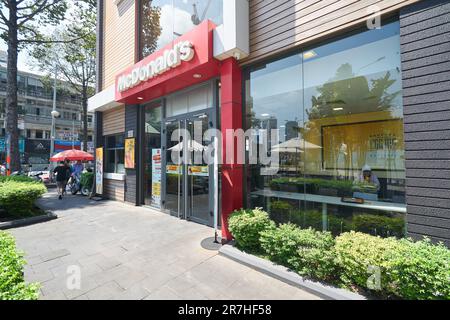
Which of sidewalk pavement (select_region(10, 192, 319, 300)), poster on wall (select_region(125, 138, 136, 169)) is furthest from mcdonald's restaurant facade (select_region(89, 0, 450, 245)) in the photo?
poster on wall (select_region(125, 138, 136, 169))

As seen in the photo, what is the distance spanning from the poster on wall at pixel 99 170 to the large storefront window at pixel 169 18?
481cm

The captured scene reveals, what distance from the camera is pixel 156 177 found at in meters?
7.71

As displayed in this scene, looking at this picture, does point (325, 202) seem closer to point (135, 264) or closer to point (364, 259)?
point (364, 259)

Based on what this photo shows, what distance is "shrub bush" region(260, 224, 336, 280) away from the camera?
9.98ft

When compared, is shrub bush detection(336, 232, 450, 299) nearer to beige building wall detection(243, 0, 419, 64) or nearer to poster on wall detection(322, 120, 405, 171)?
poster on wall detection(322, 120, 405, 171)

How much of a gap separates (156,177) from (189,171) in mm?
1905

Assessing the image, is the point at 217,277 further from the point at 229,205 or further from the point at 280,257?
the point at 229,205

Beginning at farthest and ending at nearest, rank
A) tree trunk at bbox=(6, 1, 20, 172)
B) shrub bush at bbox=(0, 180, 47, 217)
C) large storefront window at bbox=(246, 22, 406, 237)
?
tree trunk at bbox=(6, 1, 20, 172)
shrub bush at bbox=(0, 180, 47, 217)
large storefront window at bbox=(246, 22, 406, 237)

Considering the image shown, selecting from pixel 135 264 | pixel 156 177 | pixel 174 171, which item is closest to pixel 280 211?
pixel 135 264

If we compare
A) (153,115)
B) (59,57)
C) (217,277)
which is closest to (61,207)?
(153,115)

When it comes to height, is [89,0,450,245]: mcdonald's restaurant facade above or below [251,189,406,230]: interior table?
above

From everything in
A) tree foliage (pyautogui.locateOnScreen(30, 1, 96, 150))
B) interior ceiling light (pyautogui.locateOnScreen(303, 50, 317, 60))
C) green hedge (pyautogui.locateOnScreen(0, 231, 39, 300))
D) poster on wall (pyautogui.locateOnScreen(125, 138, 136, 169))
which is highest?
tree foliage (pyautogui.locateOnScreen(30, 1, 96, 150))

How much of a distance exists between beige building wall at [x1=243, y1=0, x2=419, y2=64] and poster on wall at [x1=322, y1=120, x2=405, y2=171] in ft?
6.31

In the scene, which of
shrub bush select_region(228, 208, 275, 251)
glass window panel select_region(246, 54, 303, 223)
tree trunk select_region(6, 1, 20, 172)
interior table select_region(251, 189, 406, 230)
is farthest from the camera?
tree trunk select_region(6, 1, 20, 172)
